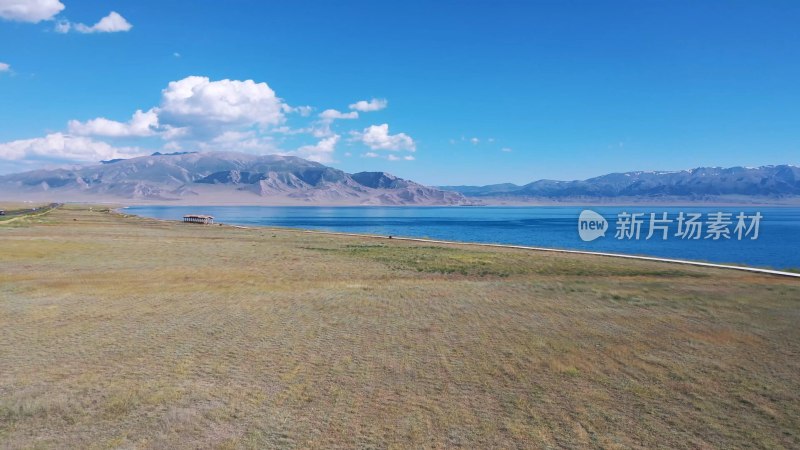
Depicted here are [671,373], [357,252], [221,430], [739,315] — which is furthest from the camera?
[357,252]

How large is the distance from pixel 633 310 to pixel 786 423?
1119 cm

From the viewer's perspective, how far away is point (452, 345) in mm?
15625

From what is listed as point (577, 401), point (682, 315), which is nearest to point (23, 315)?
point (577, 401)

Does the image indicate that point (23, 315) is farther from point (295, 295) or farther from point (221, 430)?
point (221, 430)

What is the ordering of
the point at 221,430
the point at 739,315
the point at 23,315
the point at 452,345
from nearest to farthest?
1. the point at 221,430
2. the point at 452,345
3. the point at 23,315
4. the point at 739,315

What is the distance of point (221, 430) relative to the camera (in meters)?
9.70

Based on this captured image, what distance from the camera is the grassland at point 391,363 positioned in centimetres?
980

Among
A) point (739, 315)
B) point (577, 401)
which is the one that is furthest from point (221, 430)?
point (739, 315)

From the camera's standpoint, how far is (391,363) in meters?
13.8

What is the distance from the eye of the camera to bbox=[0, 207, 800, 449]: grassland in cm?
980

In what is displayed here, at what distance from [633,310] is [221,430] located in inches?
694

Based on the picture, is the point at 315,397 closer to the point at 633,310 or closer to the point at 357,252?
the point at 633,310

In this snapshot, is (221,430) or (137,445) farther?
(221,430)

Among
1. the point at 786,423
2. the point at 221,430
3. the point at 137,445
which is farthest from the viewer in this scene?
the point at 786,423
